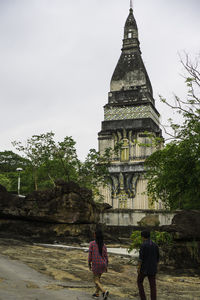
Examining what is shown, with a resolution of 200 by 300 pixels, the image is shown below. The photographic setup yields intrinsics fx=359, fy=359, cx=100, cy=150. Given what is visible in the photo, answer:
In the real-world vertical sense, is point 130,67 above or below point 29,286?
above

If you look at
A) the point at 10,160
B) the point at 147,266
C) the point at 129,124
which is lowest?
the point at 147,266

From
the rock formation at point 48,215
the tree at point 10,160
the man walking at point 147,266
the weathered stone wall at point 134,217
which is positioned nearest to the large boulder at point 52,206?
the rock formation at point 48,215

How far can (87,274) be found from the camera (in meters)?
10.0

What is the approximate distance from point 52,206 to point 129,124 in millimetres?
21834

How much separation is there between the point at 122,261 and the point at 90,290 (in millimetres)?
5112

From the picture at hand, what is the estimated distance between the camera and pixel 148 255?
23.6ft

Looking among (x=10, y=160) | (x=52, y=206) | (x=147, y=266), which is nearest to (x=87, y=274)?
(x=147, y=266)

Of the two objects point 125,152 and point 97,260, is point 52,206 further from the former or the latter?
point 125,152

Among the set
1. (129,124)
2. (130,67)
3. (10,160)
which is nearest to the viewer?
(129,124)

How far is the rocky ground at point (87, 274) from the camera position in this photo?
27.5ft

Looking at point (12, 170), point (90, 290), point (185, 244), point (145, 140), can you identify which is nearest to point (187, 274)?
point (185, 244)

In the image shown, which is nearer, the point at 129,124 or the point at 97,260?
the point at 97,260

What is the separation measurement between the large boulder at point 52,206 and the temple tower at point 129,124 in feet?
52.3

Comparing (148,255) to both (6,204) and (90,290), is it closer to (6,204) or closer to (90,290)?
(90,290)
